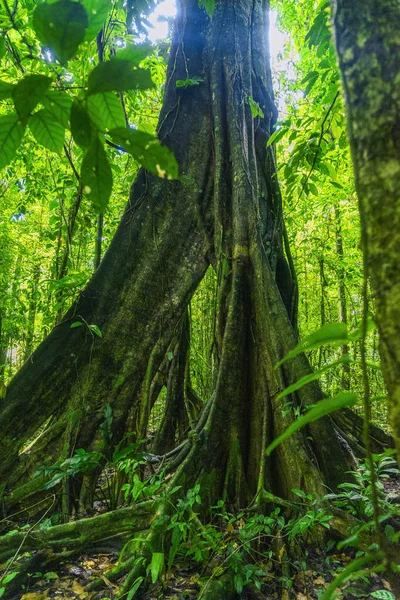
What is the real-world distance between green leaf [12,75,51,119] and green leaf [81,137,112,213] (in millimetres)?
116

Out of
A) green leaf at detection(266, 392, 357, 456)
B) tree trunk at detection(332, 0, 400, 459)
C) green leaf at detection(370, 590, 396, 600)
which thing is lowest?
green leaf at detection(370, 590, 396, 600)

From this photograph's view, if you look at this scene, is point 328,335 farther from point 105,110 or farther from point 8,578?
point 8,578

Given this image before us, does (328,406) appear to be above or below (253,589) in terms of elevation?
above

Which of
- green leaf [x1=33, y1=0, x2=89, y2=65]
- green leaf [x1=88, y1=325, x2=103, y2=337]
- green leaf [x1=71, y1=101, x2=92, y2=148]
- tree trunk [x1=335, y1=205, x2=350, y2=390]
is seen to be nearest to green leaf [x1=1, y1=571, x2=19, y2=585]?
green leaf [x1=88, y1=325, x2=103, y2=337]

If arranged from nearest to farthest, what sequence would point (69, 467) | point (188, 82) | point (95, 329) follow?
point (69, 467) < point (95, 329) < point (188, 82)

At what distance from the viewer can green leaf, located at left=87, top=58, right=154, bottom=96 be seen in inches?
27.3

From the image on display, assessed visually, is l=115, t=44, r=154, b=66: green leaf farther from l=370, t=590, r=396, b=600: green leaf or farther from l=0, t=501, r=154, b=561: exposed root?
l=0, t=501, r=154, b=561: exposed root

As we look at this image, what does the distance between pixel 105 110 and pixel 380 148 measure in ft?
1.82

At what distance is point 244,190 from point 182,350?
1.74 meters

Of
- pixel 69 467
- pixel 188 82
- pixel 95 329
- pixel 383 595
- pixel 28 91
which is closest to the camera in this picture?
pixel 28 91

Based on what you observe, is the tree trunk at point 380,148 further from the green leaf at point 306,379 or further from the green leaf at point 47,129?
the green leaf at point 47,129

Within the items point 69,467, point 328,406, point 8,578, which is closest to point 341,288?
point 69,467

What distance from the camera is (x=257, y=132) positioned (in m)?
4.14

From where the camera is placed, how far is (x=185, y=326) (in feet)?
13.6
